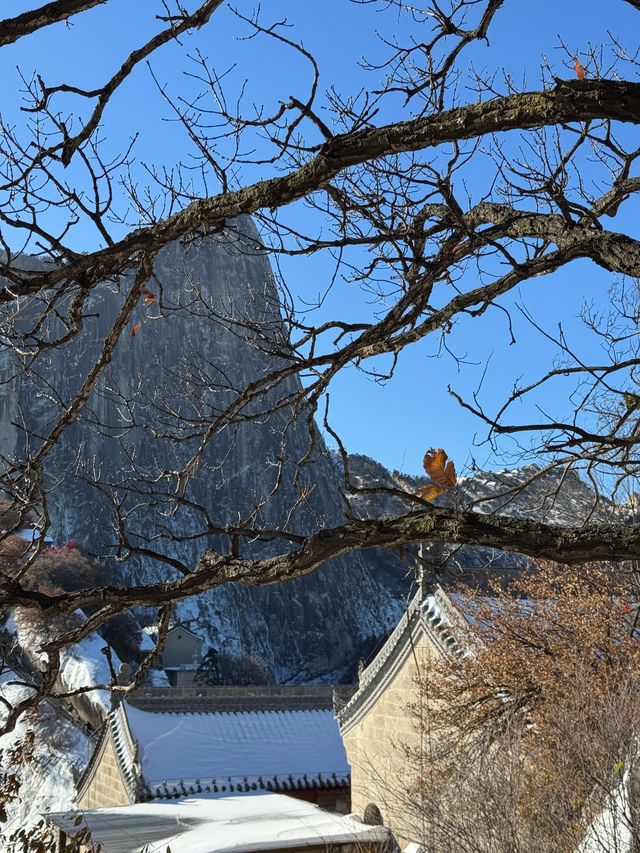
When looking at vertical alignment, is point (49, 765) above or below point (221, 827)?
above

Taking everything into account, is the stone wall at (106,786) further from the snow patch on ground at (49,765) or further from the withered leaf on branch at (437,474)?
the withered leaf on branch at (437,474)

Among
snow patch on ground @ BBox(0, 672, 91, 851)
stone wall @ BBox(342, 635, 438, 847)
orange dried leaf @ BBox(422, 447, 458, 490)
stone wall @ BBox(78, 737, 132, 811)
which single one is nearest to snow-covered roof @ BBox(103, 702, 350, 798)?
stone wall @ BBox(78, 737, 132, 811)

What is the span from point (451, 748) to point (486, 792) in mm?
3927

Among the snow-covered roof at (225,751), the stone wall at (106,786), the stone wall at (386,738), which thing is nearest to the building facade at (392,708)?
the stone wall at (386,738)

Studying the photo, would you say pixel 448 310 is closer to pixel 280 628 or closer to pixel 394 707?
pixel 394 707

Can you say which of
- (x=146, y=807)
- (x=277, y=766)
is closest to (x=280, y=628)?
(x=277, y=766)

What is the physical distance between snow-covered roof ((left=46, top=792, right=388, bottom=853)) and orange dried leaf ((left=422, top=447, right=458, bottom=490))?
6797mm

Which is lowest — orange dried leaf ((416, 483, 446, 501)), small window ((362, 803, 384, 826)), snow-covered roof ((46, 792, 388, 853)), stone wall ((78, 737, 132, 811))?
small window ((362, 803, 384, 826))

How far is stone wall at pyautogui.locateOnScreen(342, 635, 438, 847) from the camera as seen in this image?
13.9 metres

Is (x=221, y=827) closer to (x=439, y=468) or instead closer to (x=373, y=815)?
(x=373, y=815)

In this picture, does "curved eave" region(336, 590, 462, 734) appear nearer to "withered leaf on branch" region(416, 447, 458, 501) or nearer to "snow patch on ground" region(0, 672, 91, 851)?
"withered leaf on branch" region(416, 447, 458, 501)

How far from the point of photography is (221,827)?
41.3ft

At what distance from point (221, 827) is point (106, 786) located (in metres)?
8.27

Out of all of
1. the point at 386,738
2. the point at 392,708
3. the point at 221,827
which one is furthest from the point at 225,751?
the point at 221,827
